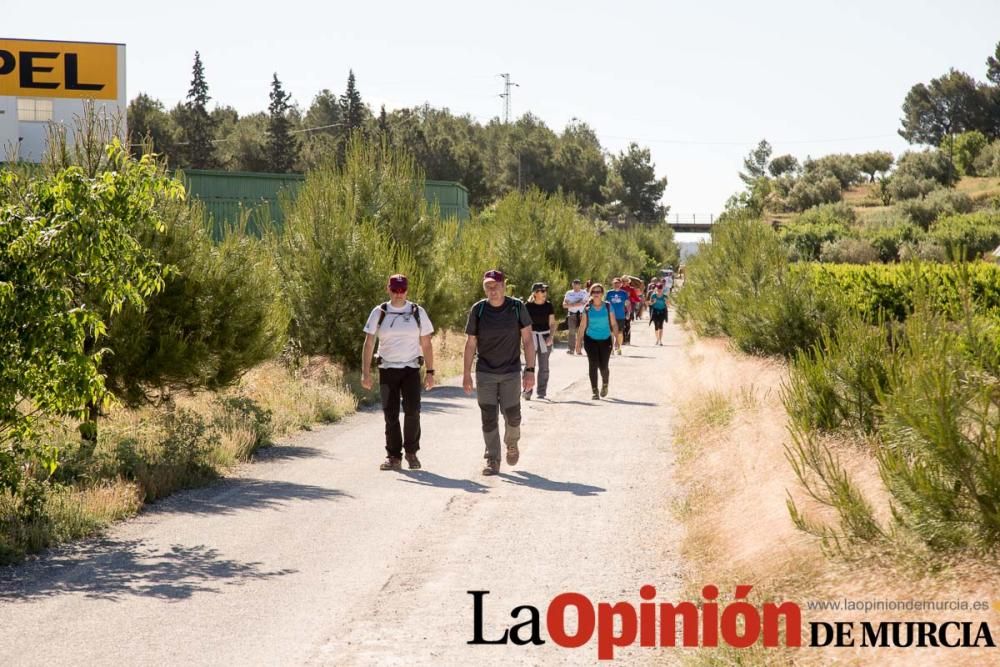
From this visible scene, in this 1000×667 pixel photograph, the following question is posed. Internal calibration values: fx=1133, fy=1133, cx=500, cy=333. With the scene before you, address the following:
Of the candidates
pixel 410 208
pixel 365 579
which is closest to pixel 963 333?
pixel 365 579

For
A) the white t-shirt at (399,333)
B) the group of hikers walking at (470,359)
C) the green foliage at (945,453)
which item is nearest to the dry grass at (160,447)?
the group of hikers walking at (470,359)

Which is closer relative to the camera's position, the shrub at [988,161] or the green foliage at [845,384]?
the green foliage at [845,384]

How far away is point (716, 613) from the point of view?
22.3 ft

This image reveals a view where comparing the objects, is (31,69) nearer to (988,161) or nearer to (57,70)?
(57,70)

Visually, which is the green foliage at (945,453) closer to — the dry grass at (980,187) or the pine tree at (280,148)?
the pine tree at (280,148)

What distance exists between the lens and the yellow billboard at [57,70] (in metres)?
45.5

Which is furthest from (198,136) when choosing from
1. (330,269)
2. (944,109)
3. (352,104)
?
(944,109)

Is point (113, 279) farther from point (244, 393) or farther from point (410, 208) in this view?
point (410, 208)

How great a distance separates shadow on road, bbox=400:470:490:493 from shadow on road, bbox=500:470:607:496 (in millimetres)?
437

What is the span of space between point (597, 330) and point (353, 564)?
1072 centimetres

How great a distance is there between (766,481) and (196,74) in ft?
321

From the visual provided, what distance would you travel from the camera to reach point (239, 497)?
11094 mm

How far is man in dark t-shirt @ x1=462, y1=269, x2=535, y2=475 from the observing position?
39.0 ft

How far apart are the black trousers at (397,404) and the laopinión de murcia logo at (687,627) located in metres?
4.91
